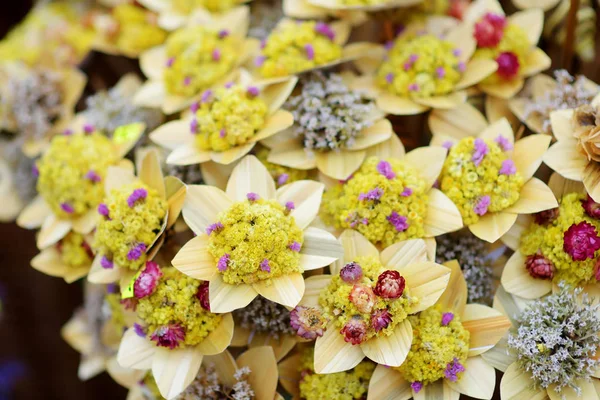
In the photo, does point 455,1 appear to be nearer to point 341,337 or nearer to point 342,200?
point 342,200

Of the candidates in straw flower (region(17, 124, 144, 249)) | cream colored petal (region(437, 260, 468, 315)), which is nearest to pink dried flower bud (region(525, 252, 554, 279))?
cream colored petal (region(437, 260, 468, 315))

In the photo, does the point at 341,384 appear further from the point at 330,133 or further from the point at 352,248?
the point at 330,133

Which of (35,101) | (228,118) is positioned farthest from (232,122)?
(35,101)

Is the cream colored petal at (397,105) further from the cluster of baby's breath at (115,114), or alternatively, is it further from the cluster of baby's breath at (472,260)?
the cluster of baby's breath at (115,114)

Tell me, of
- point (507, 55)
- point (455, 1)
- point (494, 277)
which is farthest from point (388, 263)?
point (455, 1)

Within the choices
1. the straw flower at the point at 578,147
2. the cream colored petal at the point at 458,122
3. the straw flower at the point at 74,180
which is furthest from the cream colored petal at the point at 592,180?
the straw flower at the point at 74,180

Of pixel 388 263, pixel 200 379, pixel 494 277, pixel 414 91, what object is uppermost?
pixel 414 91

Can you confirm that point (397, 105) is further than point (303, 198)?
Yes

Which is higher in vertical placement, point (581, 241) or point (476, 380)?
point (581, 241)

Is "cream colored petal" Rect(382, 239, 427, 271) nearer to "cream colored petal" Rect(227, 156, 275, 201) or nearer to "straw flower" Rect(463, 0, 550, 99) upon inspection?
"cream colored petal" Rect(227, 156, 275, 201)
